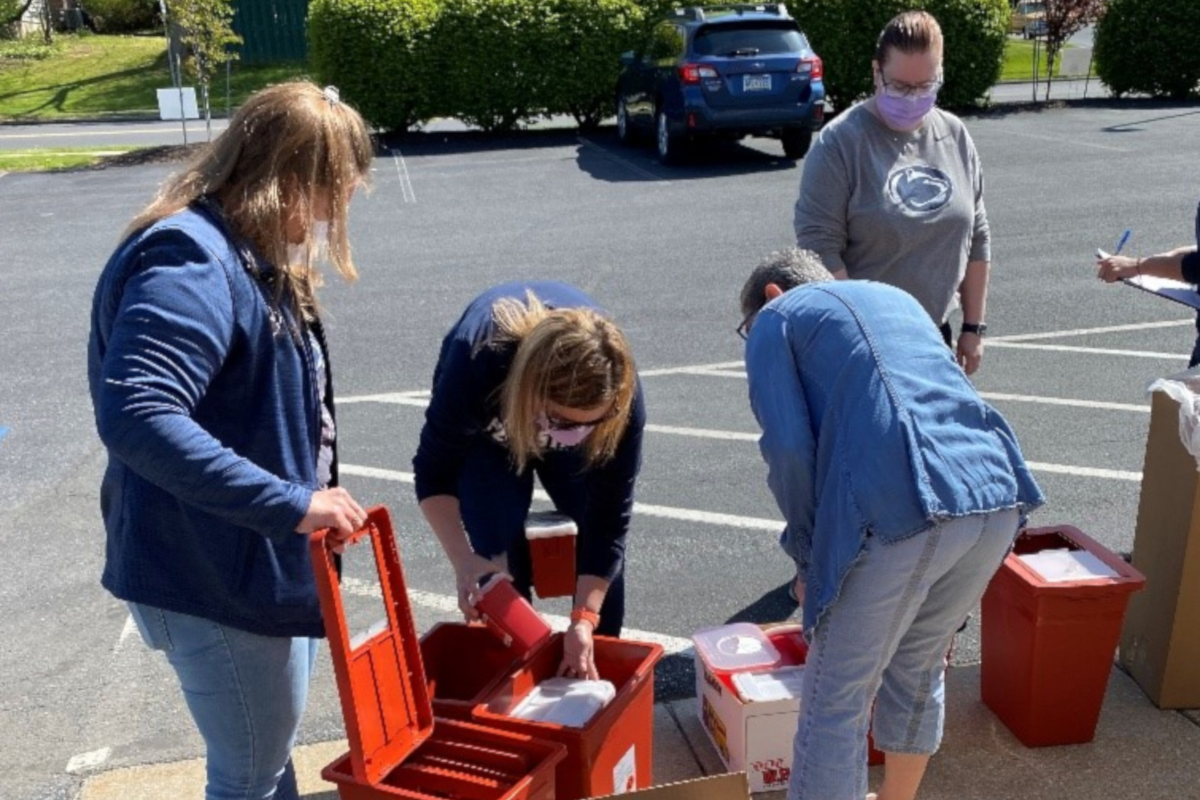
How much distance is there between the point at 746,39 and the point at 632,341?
7.46 metres

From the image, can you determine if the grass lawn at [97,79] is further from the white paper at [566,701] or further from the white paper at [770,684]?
the white paper at [566,701]

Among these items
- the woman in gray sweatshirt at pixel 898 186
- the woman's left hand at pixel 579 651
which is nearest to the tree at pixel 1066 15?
the woman in gray sweatshirt at pixel 898 186

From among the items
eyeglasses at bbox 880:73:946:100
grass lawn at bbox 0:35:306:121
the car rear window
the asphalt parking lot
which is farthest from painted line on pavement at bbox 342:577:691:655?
grass lawn at bbox 0:35:306:121

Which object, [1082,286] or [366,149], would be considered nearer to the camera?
[366,149]

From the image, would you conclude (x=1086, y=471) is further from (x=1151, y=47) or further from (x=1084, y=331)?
(x=1151, y=47)

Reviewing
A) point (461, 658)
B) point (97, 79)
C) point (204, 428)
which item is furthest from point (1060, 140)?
point (97, 79)

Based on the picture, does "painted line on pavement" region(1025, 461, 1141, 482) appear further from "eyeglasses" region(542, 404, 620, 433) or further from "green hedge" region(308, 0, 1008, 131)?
"green hedge" region(308, 0, 1008, 131)

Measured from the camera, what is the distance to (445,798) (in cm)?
245

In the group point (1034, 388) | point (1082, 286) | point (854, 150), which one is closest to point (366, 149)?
point (854, 150)

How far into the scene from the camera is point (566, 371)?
8.43ft

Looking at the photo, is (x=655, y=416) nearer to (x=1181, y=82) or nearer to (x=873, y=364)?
(x=873, y=364)

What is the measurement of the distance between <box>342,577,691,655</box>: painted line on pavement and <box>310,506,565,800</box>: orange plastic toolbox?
1527 millimetres

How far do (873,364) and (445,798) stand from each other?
3.91 ft

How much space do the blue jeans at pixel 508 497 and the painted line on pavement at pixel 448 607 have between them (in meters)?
0.79
